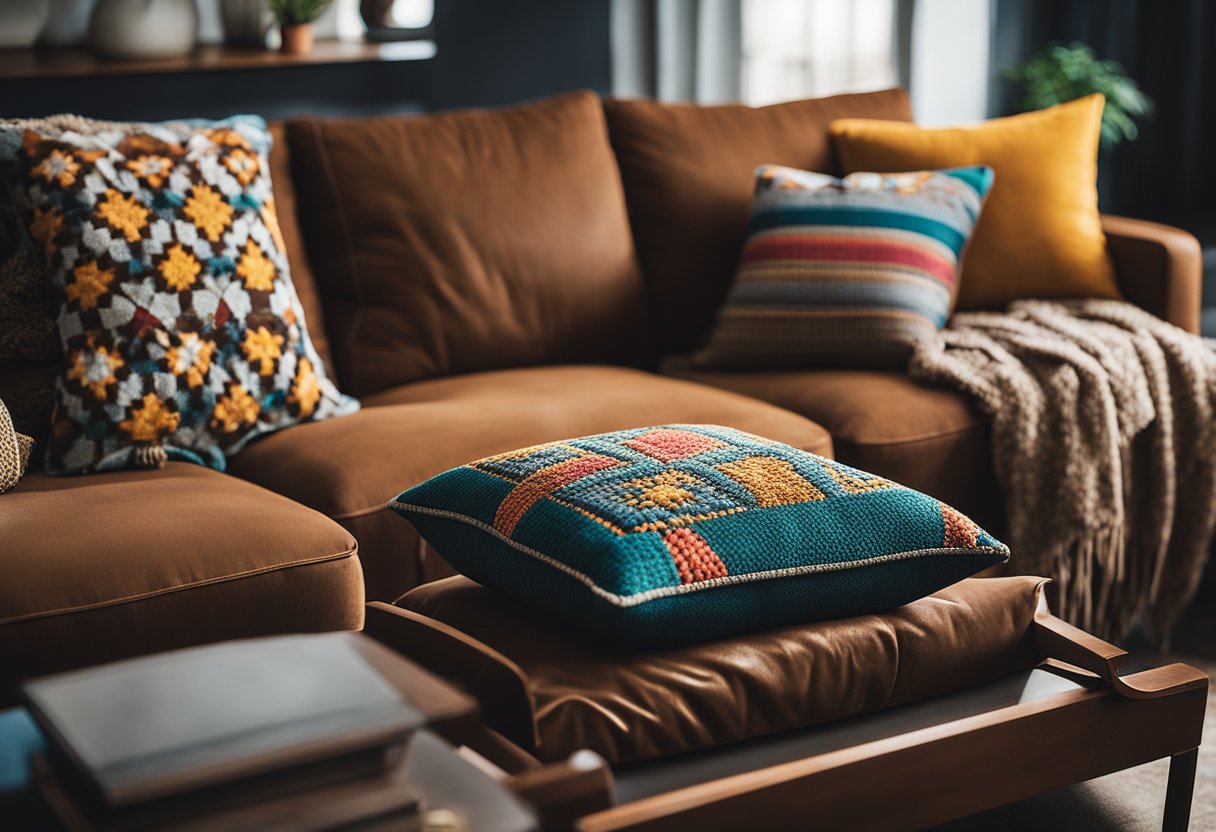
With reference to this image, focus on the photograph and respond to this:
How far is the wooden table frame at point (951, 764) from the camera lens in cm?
112

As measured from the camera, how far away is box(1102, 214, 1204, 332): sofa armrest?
2531 millimetres

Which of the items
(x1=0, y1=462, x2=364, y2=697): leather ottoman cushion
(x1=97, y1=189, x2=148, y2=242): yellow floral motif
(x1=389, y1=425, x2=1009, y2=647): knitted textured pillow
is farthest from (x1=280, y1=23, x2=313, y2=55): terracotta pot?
(x1=389, y1=425, x2=1009, y2=647): knitted textured pillow

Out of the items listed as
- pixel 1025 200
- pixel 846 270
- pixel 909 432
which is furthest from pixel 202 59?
pixel 909 432

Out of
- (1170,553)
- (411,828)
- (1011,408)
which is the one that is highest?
(411,828)

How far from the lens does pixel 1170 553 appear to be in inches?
92.2

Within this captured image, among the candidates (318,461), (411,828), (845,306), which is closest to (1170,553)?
(845,306)

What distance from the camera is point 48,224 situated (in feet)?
6.34

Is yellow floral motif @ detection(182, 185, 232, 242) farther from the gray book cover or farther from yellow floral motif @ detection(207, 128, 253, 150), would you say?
the gray book cover

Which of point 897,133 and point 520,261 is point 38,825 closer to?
point 520,261

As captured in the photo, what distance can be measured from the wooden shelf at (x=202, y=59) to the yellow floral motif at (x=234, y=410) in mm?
1532

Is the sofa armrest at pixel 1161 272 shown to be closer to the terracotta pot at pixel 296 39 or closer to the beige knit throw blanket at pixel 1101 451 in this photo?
the beige knit throw blanket at pixel 1101 451

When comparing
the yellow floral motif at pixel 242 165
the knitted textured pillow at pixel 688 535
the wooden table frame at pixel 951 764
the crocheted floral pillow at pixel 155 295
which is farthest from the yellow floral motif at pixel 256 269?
the wooden table frame at pixel 951 764

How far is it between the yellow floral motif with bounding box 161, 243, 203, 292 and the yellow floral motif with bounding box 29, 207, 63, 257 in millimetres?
149

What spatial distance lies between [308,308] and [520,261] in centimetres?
39
